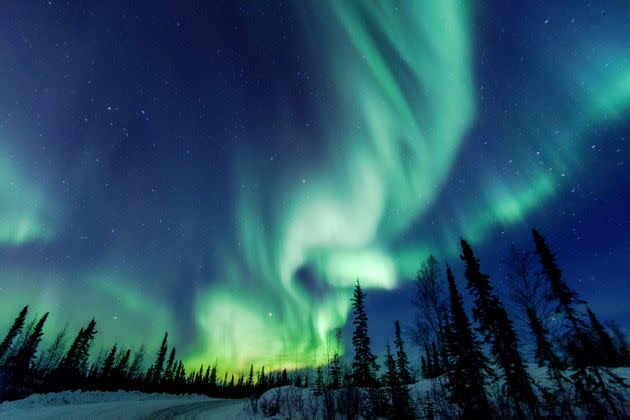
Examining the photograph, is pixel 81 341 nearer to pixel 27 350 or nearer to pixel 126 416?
pixel 27 350

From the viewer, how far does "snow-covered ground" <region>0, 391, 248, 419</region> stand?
566 inches

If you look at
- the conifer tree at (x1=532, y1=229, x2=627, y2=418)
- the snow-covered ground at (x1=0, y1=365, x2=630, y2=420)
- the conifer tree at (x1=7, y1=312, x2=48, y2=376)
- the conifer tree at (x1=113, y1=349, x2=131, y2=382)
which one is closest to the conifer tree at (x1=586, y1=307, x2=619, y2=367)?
the snow-covered ground at (x1=0, y1=365, x2=630, y2=420)

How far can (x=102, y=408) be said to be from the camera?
55.4 ft

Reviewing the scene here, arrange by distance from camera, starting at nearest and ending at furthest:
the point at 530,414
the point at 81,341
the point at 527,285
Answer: the point at 530,414, the point at 527,285, the point at 81,341

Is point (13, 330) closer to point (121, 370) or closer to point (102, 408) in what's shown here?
point (121, 370)

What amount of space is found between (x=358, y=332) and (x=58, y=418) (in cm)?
4033

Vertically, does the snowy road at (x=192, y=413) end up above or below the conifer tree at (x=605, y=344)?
below

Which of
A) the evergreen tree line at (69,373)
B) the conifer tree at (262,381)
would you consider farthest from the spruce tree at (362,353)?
the conifer tree at (262,381)

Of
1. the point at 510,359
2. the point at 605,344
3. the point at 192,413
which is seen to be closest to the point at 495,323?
the point at 510,359

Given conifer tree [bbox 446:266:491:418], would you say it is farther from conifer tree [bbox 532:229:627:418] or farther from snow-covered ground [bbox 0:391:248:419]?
snow-covered ground [bbox 0:391:248:419]

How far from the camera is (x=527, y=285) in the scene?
73.0 ft

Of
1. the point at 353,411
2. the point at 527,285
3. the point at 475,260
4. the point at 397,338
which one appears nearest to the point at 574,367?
the point at 527,285

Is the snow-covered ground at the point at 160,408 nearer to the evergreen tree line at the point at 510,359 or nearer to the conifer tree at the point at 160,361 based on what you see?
the evergreen tree line at the point at 510,359

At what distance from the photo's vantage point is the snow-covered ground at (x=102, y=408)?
1438 cm
